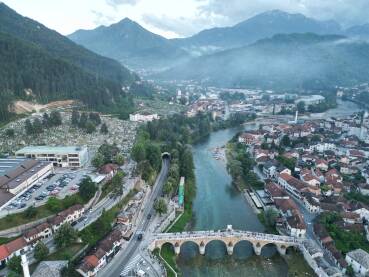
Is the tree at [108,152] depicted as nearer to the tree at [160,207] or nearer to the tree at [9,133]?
the tree at [160,207]

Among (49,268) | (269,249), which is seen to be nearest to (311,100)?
(269,249)

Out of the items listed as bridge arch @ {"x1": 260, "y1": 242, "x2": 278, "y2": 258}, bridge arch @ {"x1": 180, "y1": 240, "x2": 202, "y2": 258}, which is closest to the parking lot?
bridge arch @ {"x1": 180, "y1": 240, "x2": 202, "y2": 258}

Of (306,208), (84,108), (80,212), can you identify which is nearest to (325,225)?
(306,208)

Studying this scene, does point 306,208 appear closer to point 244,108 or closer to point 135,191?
point 135,191

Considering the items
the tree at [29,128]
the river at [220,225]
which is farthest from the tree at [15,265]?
the tree at [29,128]

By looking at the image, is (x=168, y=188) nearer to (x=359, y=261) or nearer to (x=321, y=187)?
(x=321, y=187)

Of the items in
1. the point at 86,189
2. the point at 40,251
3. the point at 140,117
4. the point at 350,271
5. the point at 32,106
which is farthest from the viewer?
the point at 140,117
